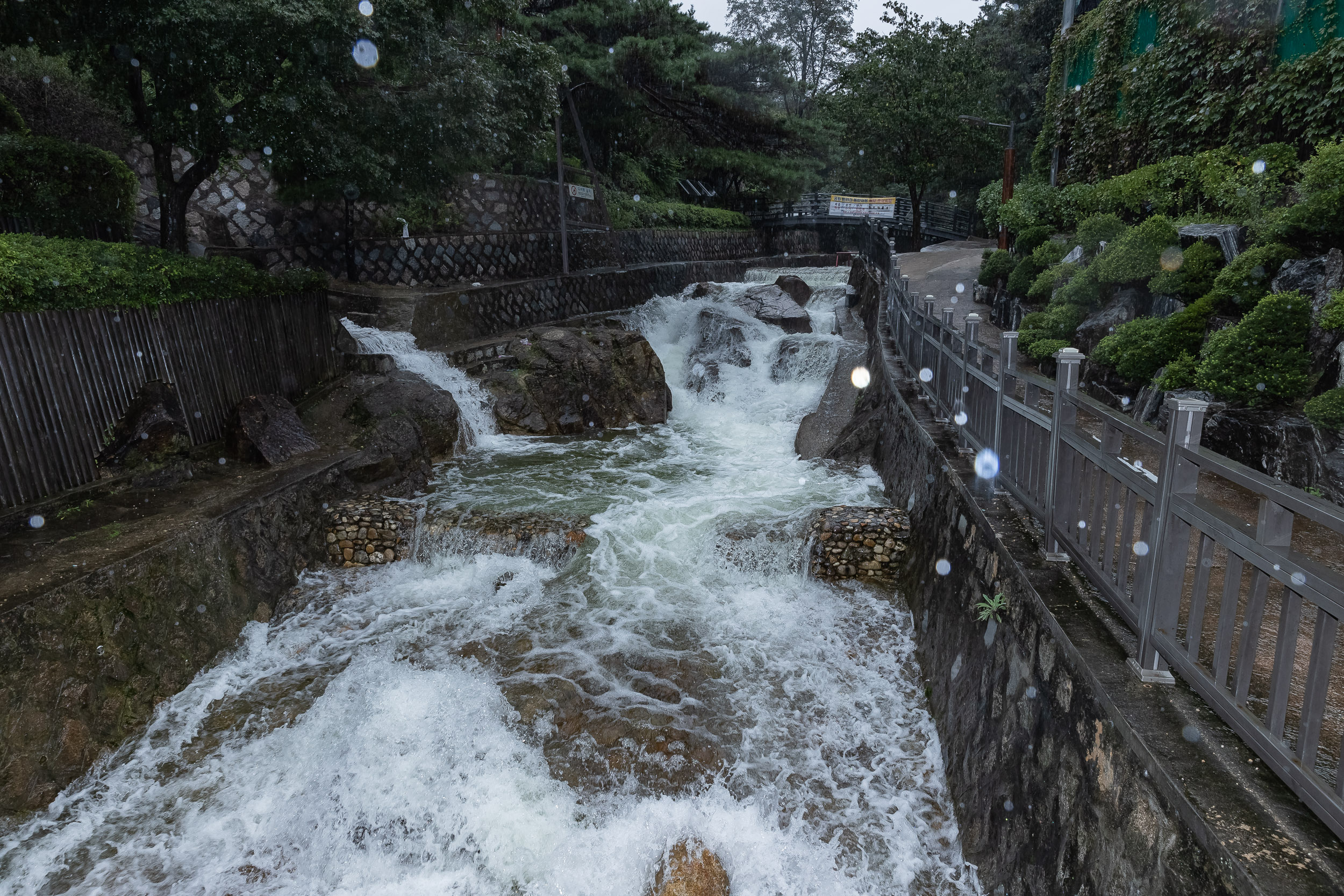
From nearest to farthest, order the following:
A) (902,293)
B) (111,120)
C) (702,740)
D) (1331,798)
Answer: (1331,798) < (702,740) < (902,293) < (111,120)

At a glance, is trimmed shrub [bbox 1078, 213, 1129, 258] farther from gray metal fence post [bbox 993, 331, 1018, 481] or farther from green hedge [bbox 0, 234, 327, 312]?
green hedge [bbox 0, 234, 327, 312]

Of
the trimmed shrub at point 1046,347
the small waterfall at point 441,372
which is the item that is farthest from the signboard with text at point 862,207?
the small waterfall at point 441,372

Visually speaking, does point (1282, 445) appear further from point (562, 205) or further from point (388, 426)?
point (562, 205)

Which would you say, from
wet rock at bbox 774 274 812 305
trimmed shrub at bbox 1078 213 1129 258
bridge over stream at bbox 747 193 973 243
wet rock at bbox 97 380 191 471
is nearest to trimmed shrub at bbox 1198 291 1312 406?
trimmed shrub at bbox 1078 213 1129 258

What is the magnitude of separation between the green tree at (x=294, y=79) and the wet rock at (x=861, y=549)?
8.39m

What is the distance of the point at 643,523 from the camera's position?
9086 mm

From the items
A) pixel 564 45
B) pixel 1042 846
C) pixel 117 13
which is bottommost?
pixel 1042 846

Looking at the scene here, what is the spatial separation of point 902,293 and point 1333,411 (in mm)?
6609

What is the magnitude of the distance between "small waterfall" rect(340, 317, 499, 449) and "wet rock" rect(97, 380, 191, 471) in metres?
4.80

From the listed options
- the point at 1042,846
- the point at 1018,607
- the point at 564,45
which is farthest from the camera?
the point at 564,45

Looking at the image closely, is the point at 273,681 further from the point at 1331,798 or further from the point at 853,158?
the point at 853,158

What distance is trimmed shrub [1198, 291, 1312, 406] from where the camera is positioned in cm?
656

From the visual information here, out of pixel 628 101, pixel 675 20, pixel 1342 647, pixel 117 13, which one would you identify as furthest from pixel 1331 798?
pixel 675 20

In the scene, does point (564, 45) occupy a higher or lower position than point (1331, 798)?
higher
